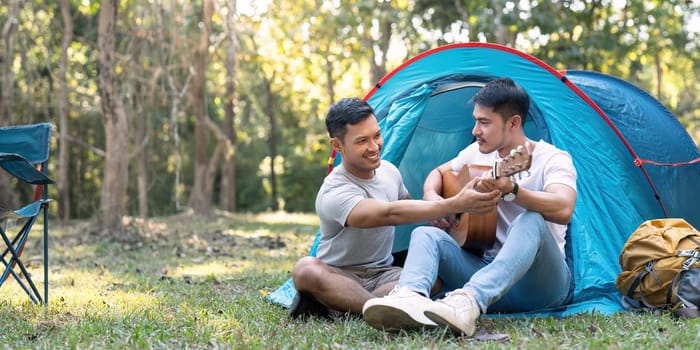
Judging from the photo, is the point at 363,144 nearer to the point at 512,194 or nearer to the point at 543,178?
the point at 512,194

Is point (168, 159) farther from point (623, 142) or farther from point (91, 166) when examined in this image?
point (623, 142)

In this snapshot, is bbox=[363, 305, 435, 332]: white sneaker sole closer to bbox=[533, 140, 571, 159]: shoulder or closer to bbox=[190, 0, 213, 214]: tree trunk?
bbox=[533, 140, 571, 159]: shoulder

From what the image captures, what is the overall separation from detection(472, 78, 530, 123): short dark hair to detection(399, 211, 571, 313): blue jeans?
1.96 ft

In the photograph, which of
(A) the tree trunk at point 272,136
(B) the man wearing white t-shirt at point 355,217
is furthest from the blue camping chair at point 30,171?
(A) the tree trunk at point 272,136

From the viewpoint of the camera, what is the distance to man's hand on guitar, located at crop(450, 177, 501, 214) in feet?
9.86

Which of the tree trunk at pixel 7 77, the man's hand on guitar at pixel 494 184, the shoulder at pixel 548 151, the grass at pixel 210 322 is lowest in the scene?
the grass at pixel 210 322

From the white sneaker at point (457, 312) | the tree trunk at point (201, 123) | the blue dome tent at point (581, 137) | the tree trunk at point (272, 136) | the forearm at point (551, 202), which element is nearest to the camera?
the white sneaker at point (457, 312)

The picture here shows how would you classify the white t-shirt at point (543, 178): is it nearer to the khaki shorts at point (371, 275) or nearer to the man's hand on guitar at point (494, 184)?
the man's hand on guitar at point (494, 184)

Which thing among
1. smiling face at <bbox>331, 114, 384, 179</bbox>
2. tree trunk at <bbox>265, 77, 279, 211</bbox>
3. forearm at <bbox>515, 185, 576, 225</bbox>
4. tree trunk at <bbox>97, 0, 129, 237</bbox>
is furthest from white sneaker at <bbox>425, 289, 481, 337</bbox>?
tree trunk at <bbox>265, 77, 279, 211</bbox>

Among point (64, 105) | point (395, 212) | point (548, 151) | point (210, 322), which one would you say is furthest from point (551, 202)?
point (64, 105)

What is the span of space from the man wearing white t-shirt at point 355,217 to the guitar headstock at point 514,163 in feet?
0.70

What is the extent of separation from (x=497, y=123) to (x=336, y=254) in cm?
97

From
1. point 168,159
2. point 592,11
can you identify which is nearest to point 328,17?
point 592,11

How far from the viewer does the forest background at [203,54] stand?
8.33 m
